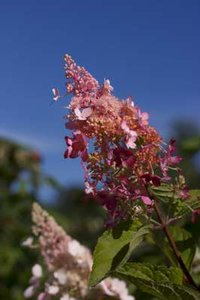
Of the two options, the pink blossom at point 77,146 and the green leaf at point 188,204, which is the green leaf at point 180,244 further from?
the pink blossom at point 77,146

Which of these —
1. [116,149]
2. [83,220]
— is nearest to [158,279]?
[116,149]

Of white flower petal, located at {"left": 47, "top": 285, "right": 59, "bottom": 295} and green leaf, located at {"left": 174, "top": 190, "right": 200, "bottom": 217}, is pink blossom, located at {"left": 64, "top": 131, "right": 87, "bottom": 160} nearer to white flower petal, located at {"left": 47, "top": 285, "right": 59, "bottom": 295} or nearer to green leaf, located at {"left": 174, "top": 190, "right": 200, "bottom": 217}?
green leaf, located at {"left": 174, "top": 190, "right": 200, "bottom": 217}

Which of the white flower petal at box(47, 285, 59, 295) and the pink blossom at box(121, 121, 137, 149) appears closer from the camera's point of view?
the pink blossom at box(121, 121, 137, 149)

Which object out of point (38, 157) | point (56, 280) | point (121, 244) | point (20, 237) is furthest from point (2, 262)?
point (121, 244)

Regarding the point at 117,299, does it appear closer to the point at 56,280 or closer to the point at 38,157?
the point at 56,280

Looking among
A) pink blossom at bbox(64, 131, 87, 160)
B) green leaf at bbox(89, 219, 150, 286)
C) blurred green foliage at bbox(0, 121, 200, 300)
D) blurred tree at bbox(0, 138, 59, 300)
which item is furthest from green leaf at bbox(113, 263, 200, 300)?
blurred tree at bbox(0, 138, 59, 300)

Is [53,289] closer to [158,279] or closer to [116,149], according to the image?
[158,279]
